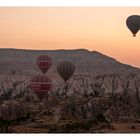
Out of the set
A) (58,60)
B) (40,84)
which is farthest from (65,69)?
(40,84)

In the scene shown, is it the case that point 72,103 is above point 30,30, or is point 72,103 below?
below

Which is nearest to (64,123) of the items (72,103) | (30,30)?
(72,103)

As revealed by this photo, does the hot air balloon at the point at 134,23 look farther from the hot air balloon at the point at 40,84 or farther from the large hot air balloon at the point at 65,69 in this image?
the hot air balloon at the point at 40,84

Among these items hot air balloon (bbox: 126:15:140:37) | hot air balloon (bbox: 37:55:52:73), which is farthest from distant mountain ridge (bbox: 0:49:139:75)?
hot air balloon (bbox: 126:15:140:37)

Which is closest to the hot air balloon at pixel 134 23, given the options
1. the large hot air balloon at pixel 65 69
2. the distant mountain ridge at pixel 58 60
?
the distant mountain ridge at pixel 58 60

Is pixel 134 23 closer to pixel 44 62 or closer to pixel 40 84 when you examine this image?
pixel 44 62
